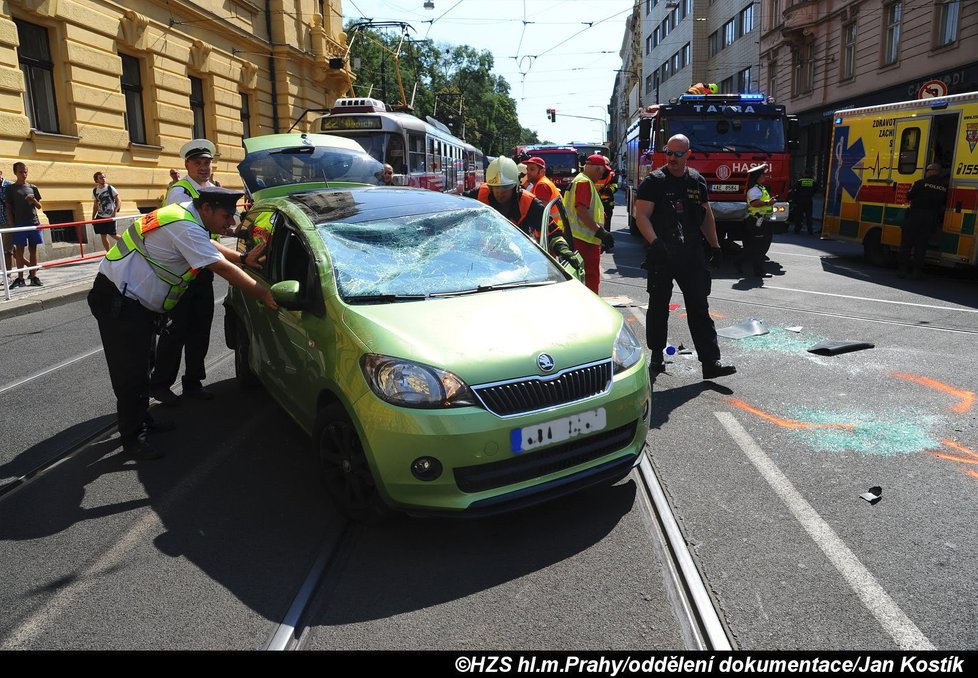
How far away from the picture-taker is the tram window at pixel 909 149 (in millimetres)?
12406

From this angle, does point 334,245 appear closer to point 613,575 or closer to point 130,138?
point 613,575

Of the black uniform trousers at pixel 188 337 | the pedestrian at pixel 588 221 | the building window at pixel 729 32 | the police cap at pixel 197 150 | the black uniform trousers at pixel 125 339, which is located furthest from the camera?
the building window at pixel 729 32

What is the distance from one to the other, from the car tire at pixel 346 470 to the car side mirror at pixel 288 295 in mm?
637

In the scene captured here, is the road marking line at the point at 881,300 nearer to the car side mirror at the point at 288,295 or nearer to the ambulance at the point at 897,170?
the ambulance at the point at 897,170

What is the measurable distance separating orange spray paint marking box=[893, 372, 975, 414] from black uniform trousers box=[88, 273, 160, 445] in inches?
211

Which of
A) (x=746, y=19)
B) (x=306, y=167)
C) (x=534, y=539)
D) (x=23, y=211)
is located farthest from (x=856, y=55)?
(x=534, y=539)

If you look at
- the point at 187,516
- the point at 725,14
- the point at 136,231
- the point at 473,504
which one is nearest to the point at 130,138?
the point at 136,231

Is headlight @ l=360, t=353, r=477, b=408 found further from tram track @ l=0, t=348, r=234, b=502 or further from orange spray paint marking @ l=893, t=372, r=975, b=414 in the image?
orange spray paint marking @ l=893, t=372, r=975, b=414

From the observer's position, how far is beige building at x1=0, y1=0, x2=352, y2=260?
14.1m

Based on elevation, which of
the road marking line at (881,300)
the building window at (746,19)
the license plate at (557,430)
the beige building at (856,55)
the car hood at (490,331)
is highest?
the building window at (746,19)

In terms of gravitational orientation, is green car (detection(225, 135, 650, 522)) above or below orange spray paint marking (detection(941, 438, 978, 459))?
above

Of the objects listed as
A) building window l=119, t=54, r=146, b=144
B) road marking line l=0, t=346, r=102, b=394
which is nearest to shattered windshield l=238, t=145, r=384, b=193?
road marking line l=0, t=346, r=102, b=394

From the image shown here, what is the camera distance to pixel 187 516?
3828mm

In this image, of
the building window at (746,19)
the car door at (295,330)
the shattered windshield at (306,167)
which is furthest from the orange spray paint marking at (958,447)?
the building window at (746,19)
